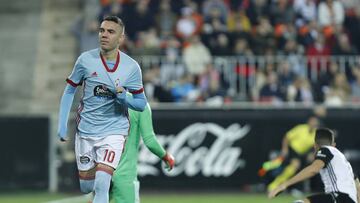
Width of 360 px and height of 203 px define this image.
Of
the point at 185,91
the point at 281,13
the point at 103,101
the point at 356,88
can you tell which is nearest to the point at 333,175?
the point at 103,101

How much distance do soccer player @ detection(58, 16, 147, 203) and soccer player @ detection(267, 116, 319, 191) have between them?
451 inches

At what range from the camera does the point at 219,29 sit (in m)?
24.3

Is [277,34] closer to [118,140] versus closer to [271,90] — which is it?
[271,90]

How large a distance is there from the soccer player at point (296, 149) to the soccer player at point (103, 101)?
11459 mm

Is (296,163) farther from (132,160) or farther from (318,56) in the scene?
(132,160)

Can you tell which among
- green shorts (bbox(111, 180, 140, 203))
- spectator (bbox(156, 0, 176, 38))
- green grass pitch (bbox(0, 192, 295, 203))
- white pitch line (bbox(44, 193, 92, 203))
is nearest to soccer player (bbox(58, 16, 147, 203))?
green shorts (bbox(111, 180, 140, 203))

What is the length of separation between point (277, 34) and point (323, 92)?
1.83 meters

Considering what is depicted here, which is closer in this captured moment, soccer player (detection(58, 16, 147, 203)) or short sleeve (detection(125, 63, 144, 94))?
soccer player (detection(58, 16, 147, 203))

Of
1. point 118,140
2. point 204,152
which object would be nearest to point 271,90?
point 204,152

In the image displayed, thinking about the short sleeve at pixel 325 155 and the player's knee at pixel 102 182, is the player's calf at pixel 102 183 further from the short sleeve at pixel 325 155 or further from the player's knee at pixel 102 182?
the short sleeve at pixel 325 155

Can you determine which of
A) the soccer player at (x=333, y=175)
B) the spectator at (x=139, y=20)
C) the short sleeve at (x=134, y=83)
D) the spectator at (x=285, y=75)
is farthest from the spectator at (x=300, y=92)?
the short sleeve at (x=134, y=83)

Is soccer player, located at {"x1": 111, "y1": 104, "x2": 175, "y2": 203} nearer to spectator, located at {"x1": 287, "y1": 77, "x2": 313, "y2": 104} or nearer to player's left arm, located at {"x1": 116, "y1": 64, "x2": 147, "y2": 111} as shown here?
player's left arm, located at {"x1": 116, "y1": 64, "x2": 147, "y2": 111}

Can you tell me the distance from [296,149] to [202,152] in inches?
76.0

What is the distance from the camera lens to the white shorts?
37.3 feet
